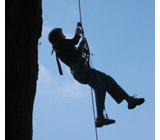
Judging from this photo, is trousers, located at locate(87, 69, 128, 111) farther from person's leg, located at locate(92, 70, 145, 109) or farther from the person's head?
the person's head

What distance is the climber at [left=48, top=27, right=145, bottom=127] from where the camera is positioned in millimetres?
6684

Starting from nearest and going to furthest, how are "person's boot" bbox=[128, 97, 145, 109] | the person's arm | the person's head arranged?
"person's boot" bbox=[128, 97, 145, 109] < the person's arm < the person's head

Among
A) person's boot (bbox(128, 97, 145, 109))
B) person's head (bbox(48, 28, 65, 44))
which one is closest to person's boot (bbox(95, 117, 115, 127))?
person's boot (bbox(128, 97, 145, 109))

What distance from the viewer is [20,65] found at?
5.75 meters

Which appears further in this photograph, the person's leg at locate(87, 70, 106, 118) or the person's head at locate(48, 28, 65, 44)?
the person's head at locate(48, 28, 65, 44)

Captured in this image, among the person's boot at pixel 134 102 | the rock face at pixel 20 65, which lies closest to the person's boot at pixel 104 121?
the person's boot at pixel 134 102

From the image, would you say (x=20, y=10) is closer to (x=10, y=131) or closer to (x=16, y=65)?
(x=16, y=65)

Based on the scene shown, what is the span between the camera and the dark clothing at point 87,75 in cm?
683

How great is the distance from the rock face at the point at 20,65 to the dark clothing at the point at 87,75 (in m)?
0.98

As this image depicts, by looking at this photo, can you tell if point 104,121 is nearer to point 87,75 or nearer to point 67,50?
point 87,75

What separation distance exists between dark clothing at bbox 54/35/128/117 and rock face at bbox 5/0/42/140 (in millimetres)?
984

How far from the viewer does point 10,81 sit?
552 centimetres

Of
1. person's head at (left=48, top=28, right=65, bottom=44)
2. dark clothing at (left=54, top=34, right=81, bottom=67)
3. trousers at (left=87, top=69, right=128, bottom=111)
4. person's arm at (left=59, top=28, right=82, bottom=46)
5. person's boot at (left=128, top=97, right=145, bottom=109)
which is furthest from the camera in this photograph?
person's head at (left=48, top=28, right=65, bottom=44)

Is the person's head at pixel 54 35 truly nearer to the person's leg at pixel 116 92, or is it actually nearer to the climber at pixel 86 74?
the climber at pixel 86 74
